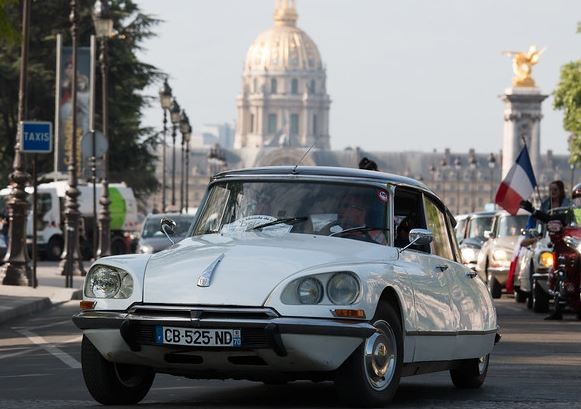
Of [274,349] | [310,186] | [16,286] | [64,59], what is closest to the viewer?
[274,349]

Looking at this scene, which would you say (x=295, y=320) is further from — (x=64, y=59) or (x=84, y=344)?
(x=64, y=59)

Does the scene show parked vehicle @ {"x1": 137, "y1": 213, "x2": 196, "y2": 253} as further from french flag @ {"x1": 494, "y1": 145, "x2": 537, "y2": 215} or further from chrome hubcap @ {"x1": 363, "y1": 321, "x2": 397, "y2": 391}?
chrome hubcap @ {"x1": 363, "y1": 321, "x2": 397, "y2": 391}

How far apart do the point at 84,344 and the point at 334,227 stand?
160 centimetres

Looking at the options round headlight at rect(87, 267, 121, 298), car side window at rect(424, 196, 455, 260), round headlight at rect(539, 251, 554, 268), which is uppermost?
car side window at rect(424, 196, 455, 260)

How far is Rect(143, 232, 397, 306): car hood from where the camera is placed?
382 inches

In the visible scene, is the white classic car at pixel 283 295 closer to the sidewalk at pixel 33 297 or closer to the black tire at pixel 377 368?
the black tire at pixel 377 368

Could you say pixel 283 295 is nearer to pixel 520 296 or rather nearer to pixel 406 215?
pixel 406 215

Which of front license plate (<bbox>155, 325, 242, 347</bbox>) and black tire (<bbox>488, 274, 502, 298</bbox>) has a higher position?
front license plate (<bbox>155, 325, 242, 347</bbox>)

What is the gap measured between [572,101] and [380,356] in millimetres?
75487

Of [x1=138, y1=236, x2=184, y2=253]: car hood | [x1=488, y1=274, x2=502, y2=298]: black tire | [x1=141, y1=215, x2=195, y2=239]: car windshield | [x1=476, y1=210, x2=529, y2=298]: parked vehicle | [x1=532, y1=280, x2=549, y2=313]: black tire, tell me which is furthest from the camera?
[x1=138, y1=236, x2=184, y2=253]: car hood

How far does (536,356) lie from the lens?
50.2ft

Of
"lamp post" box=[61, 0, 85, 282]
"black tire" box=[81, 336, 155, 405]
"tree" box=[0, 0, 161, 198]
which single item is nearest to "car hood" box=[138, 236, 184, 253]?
"lamp post" box=[61, 0, 85, 282]

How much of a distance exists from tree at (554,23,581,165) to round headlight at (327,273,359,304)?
7295 cm

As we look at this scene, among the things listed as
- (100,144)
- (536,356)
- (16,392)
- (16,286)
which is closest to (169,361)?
(16,392)
